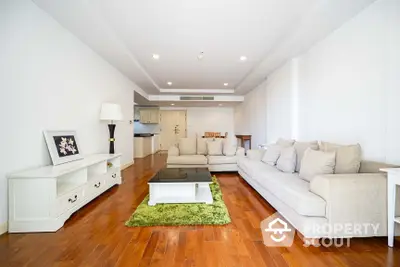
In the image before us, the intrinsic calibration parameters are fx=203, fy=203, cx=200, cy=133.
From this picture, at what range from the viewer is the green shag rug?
2299 mm

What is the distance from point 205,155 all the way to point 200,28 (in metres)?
3.05

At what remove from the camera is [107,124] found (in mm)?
4484

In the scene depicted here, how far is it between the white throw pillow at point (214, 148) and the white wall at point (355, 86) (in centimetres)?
172

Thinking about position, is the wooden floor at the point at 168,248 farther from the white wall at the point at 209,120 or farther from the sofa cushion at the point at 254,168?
the white wall at the point at 209,120

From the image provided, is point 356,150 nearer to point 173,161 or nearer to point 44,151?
point 173,161

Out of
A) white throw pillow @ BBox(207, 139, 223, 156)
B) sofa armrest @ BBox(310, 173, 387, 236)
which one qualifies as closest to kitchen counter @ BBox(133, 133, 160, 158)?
white throw pillow @ BBox(207, 139, 223, 156)

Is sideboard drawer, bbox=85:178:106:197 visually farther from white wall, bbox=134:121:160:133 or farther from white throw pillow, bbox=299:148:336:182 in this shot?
white wall, bbox=134:121:160:133

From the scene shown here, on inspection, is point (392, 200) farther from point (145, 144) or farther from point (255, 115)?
point (145, 144)

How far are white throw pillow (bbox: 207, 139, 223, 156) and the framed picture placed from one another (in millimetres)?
2890

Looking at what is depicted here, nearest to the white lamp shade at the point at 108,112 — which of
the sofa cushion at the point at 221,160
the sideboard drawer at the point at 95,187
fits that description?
the sideboard drawer at the point at 95,187

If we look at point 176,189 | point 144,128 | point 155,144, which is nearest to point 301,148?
point 176,189

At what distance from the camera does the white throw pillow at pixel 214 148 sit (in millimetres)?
5129

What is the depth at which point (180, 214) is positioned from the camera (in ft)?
8.23

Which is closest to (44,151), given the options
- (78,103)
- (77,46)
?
(78,103)
